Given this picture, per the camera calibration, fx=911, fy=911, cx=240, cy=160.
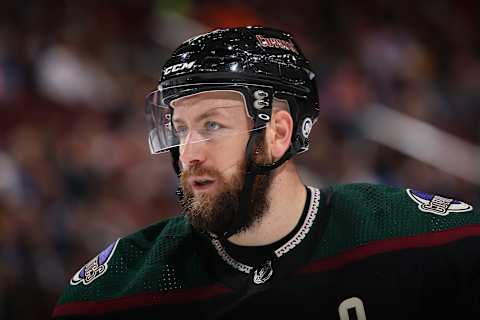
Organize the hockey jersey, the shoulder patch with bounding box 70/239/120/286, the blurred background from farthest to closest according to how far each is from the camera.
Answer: the blurred background < the shoulder patch with bounding box 70/239/120/286 < the hockey jersey

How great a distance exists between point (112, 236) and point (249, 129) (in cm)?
346

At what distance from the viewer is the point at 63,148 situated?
597cm

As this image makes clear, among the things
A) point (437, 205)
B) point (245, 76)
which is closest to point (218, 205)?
point (245, 76)

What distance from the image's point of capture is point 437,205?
2508mm

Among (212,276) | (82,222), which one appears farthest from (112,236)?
(212,276)

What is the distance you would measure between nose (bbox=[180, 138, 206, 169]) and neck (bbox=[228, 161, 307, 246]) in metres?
0.23

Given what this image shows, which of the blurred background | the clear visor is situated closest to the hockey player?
the clear visor

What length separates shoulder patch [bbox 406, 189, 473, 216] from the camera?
2475 mm

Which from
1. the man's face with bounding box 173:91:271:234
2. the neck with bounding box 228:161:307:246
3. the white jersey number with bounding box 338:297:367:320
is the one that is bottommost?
the white jersey number with bounding box 338:297:367:320

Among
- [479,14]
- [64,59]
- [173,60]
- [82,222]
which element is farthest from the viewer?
[479,14]

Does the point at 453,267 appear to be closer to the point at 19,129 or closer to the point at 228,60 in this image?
the point at 228,60

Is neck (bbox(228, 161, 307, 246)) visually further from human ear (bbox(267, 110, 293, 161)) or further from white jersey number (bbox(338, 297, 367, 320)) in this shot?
white jersey number (bbox(338, 297, 367, 320))

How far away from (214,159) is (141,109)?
13.7 feet

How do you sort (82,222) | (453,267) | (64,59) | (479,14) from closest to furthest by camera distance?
(453,267) < (82,222) < (64,59) < (479,14)
